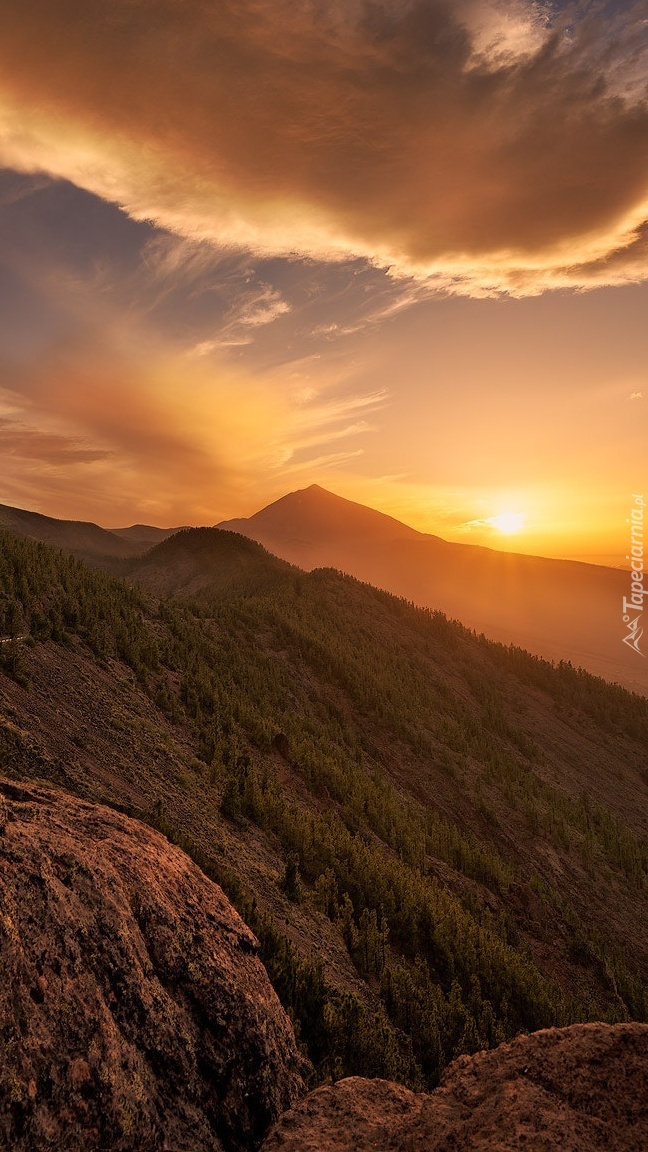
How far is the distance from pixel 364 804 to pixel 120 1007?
12891 mm

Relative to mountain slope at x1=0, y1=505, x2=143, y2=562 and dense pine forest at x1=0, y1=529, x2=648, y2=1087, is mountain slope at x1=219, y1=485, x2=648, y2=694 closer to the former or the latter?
dense pine forest at x1=0, y1=529, x2=648, y2=1087

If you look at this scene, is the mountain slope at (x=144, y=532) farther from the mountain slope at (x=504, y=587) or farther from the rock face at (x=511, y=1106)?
the rock face at (x=511, y=1106)

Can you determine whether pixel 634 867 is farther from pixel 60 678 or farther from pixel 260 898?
pixel 60 678

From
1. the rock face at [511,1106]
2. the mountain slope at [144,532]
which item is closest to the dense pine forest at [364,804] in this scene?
the rock face at [511,1106]

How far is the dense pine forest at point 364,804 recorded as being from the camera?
8.04 meters

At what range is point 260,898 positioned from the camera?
8.39m

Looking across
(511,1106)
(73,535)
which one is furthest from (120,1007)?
(73,535)

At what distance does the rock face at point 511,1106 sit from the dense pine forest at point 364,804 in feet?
5.81

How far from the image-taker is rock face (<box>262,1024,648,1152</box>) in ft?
10.5

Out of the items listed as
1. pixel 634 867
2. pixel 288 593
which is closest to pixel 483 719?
pixel 634 867

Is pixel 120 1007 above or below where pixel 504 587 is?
below

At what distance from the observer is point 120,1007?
12.4 ft

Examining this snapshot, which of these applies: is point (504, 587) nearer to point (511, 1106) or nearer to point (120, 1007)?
point (511, 1106)

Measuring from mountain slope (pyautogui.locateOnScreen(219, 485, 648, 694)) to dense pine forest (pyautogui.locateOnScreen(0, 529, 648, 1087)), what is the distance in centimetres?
4669
